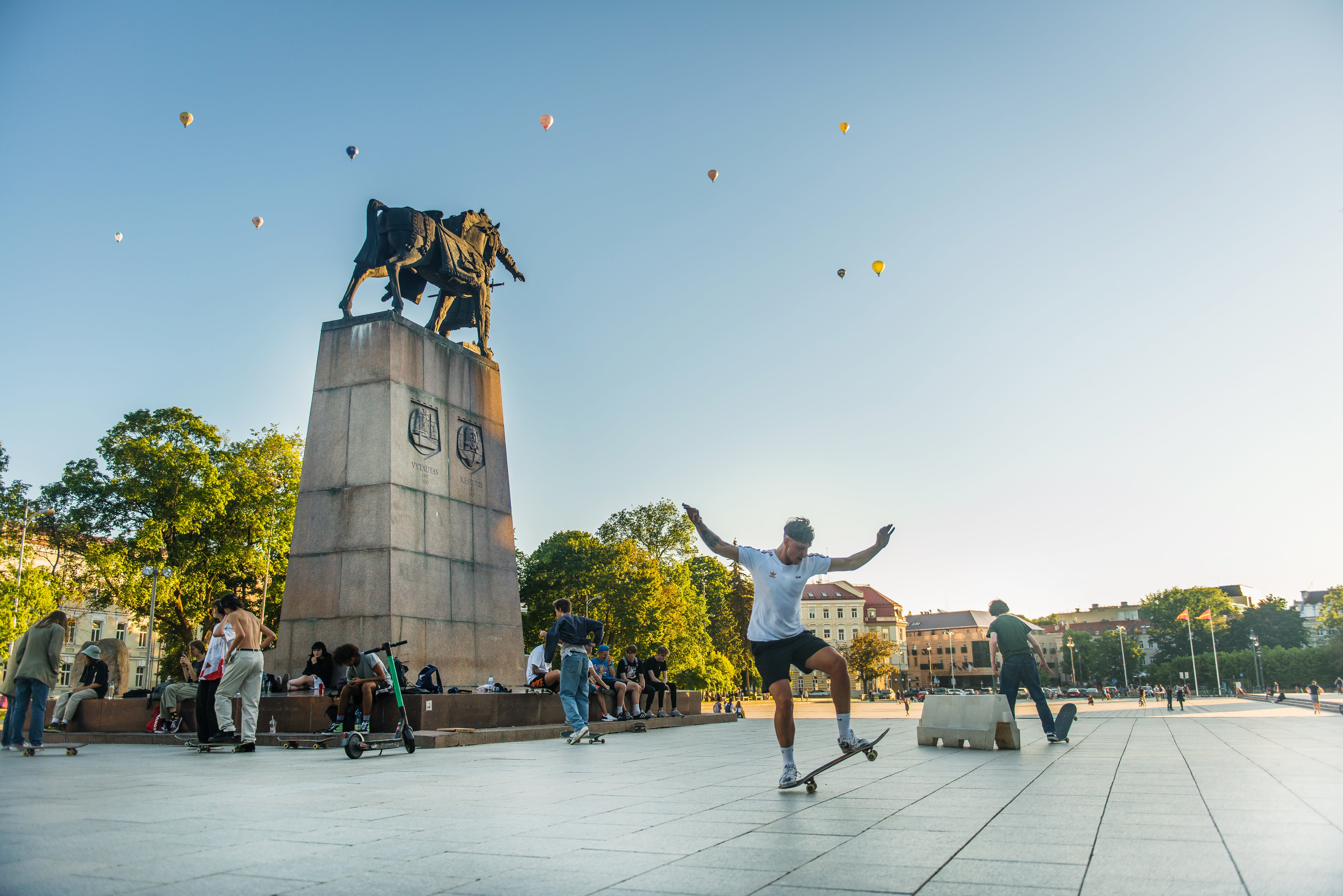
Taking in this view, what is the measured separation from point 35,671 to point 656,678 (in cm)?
955

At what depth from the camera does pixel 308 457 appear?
14.2 metres

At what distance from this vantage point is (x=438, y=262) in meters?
15.9

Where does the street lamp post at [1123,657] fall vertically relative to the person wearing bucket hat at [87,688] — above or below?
below

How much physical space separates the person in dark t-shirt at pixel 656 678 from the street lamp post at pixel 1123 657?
3881 inches

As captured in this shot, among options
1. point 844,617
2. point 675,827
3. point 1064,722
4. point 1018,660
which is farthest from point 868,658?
point 675,827

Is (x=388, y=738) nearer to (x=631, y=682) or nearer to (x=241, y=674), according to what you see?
(x=241, y=674)

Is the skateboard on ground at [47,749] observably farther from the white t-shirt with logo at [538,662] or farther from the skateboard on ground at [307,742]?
the white t-shirt with logo at [538,662]

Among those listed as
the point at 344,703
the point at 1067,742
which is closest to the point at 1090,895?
the point at 1067,742

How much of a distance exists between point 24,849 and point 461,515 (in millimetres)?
11024

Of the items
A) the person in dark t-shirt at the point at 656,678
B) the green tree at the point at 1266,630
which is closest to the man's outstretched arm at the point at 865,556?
the person in dark t-shirt at the point at 656,678

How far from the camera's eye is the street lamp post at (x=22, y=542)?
33969 millimetres

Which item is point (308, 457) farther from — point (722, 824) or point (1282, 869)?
point (1282, 869)

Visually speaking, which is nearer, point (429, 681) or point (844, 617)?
point (429, 681)

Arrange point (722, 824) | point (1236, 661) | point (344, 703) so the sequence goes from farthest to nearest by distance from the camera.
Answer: point (1236, 661), point (344, 703), point (722, 824)
